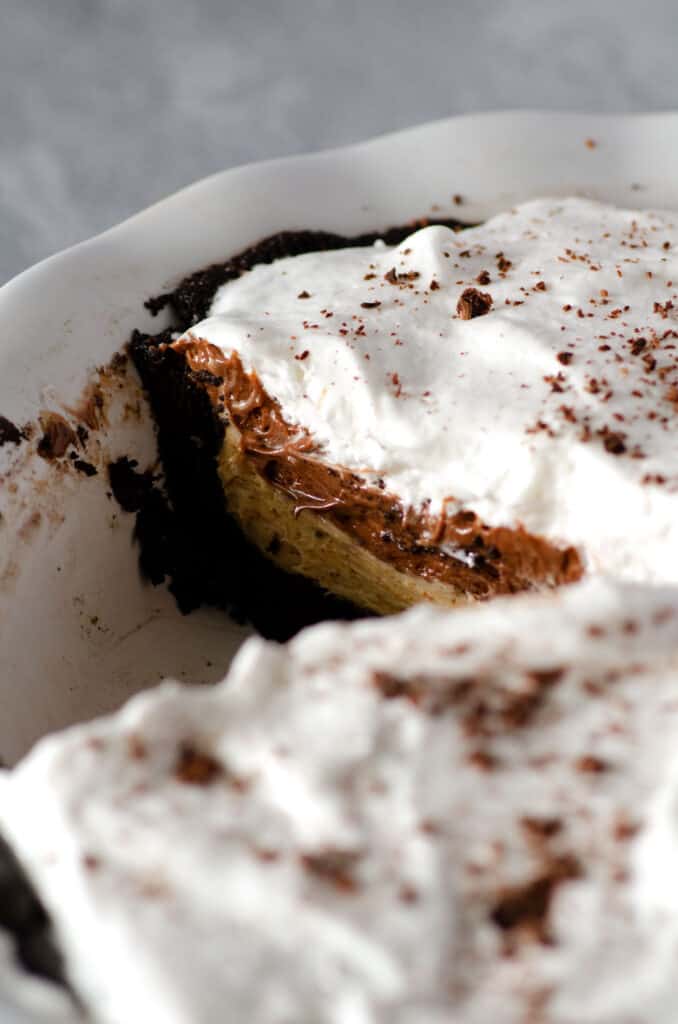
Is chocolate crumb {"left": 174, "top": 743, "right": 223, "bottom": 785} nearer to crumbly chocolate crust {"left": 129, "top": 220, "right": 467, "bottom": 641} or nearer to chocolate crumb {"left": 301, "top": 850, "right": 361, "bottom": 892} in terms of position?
chocolate crumb {"left": 301, "top": 850, "right": 361, "bottom": 892}

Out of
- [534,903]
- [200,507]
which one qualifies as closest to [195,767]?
[534,903]

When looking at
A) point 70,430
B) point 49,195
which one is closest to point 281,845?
point 70,430

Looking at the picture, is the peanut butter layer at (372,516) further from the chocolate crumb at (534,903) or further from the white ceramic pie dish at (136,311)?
the chocolate crumb at (534,903)

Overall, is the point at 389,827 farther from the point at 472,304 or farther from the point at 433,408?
the point at 472,304

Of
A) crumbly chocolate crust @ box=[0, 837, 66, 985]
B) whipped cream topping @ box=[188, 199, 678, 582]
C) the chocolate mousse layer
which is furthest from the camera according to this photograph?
the chocolate mousse layer

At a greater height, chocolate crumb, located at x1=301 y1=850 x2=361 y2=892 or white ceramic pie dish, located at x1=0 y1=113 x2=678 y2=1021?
white ceramic pie dish, located at x1=0 y1=113 x2=678 y2=1021

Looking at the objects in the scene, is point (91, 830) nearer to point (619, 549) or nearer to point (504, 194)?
point (619, 549)

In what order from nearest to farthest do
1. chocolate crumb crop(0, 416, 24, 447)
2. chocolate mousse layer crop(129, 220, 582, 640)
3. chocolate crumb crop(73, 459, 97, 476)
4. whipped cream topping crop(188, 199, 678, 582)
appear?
whipped cream topping crop(188, 199, 678, 582), chocolate mousse layer crop(129, 220, 582, 640), chocolate crumb crop(0, 416, 24, 447), chocolate crumb crop(73, 459, 97, 476)

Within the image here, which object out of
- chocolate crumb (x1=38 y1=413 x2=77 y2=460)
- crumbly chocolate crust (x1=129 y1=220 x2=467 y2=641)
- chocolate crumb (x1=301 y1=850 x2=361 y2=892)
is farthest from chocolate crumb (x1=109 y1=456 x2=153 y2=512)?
chocolate crumb (x1=301 y1=850 x2=361 y2=892)
